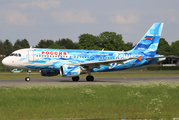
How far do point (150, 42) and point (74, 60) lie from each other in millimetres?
11503

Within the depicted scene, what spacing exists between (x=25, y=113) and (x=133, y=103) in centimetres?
531

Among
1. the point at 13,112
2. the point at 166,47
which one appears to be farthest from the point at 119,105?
the point at 166,47

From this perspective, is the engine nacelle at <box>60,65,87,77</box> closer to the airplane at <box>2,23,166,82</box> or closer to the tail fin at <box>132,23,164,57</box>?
the airplane at <box>2,23,166,82</box>

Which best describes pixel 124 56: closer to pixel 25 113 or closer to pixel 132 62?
pixel 132 62

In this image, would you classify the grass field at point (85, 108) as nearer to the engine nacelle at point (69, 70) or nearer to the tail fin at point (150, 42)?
the engine nacelle at point (69, 70)

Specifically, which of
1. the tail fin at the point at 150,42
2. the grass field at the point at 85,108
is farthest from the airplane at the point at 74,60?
the grass field at the point at 85,108

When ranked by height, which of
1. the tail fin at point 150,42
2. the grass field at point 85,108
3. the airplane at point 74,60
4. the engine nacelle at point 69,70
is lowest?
the grass field at point 85,108

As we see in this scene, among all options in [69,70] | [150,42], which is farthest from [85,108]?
[150,42]

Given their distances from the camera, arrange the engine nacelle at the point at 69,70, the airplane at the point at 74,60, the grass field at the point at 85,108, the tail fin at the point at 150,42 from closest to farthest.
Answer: the grass field at the point at 85,108, the engine nacelle at the point at 69,70, the airplane at the point at 74,60, the tail fin at the point at 150,42

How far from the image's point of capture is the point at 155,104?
12.1 meters

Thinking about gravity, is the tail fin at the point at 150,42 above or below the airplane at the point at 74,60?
above

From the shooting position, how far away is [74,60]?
103 ft

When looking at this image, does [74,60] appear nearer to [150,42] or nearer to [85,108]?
[150,42]

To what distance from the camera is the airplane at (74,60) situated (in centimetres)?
2942
